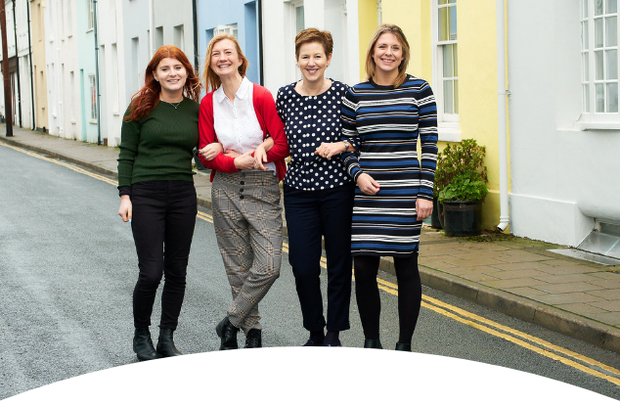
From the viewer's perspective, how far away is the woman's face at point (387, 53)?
457cm

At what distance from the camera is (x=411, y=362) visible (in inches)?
64.7

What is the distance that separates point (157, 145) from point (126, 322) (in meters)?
1.96

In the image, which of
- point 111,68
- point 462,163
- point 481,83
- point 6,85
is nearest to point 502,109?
point 481,83

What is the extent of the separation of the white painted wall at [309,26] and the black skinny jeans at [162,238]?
350 inches

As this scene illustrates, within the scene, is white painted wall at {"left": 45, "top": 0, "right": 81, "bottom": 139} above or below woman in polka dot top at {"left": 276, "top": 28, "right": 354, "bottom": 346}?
above

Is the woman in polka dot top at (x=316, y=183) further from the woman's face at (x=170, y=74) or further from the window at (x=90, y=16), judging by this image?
the window at (x=90, y=16)

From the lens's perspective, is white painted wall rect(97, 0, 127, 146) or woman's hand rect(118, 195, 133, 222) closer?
woman's hand rect(118, 195, 133, 222)

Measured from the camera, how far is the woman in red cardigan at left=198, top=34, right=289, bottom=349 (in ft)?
15.6

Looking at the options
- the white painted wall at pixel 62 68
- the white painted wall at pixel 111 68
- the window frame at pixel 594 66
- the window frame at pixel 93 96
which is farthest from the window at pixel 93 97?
the window frame at pixel 594 66

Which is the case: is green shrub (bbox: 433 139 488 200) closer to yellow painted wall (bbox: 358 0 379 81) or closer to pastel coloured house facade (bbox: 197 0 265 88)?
yellow painted wall (bbox: 358 0 379 81)

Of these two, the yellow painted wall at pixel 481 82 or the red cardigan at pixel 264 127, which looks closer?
the red cardigan at pixel 264 127

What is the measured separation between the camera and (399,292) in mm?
4848

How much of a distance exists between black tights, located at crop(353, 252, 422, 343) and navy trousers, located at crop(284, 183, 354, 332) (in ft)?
0.35

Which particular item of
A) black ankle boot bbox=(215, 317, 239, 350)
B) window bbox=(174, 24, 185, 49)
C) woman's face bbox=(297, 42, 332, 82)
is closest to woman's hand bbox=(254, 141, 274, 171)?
woman's face bbox=(297, 42, 332, 82)
